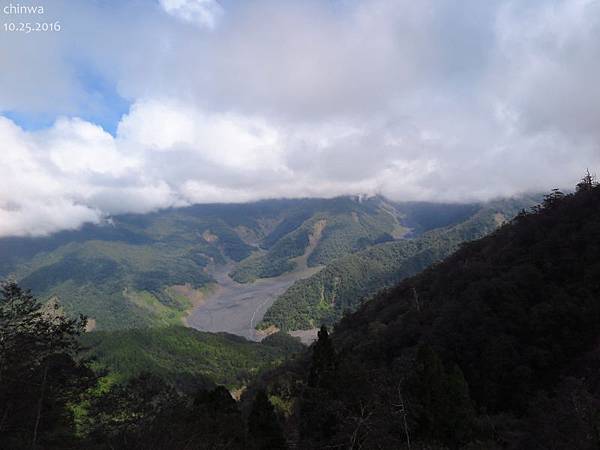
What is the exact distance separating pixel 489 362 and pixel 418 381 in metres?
24.6

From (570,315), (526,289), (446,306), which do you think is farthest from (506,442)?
(446,306)

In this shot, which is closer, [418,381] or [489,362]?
[418,381]

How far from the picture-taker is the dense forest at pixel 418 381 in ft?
91.4

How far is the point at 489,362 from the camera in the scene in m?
61.9

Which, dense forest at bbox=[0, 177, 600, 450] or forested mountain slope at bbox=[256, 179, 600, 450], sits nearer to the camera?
forested mountain slope at bbox=[256, 179, 600, 450]

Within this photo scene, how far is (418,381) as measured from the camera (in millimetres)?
43125

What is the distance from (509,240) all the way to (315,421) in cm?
8720

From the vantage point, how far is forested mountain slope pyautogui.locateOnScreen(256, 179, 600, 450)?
2764cm

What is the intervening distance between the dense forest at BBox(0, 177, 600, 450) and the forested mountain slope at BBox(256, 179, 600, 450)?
0.62 feet

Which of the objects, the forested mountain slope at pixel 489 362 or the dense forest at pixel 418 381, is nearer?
the forested mountain slope at pixel 489 362

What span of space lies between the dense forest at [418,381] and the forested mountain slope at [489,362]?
189 millimetres

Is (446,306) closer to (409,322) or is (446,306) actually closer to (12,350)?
(409,322)

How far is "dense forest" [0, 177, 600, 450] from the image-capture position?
27844 millimetres

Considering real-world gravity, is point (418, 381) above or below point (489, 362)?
above
